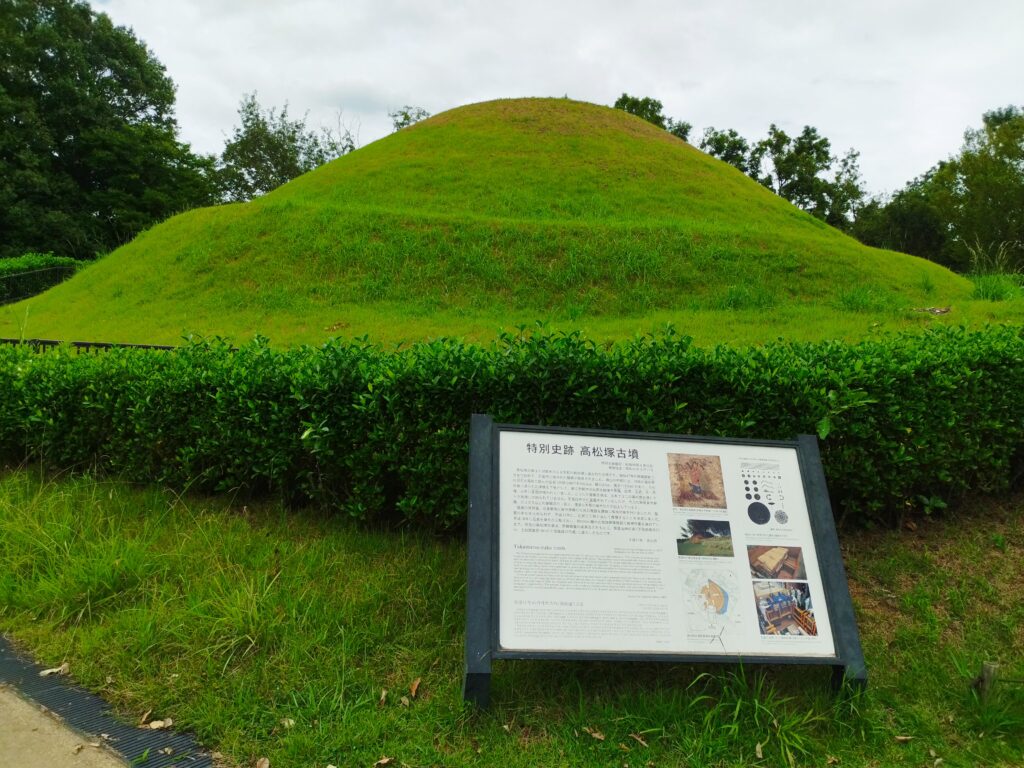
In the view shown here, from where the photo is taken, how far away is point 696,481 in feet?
9.37

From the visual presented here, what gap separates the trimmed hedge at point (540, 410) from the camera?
3588 mm

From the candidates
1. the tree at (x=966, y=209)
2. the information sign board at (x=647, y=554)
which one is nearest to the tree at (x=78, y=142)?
the information sign board at (x=647, y=554)

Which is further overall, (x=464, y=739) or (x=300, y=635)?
(x=300, y=635)

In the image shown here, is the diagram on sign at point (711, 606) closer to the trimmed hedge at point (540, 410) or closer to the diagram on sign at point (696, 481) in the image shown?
the diagram on sign at point (696, 481)

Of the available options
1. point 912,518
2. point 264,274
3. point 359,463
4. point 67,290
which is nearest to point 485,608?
point 359,463

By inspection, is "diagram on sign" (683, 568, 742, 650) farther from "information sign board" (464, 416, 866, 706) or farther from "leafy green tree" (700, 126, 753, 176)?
"leafy green tree" (700, 126, 753, 176)

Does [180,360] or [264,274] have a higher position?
[264,274]

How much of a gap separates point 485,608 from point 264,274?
38.2ft

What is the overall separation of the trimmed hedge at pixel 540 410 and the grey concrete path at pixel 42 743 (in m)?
1.54

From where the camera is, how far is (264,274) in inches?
505

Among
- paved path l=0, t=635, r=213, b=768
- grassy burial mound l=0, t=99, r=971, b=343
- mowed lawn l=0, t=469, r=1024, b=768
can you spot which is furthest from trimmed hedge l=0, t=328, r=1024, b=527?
grassy burial mound l=0, t=99, r=971, b=343

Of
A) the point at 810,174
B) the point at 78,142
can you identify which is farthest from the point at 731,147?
the point at 78,142

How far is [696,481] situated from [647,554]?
0.40m

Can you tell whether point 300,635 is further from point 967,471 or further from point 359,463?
point 967,471
